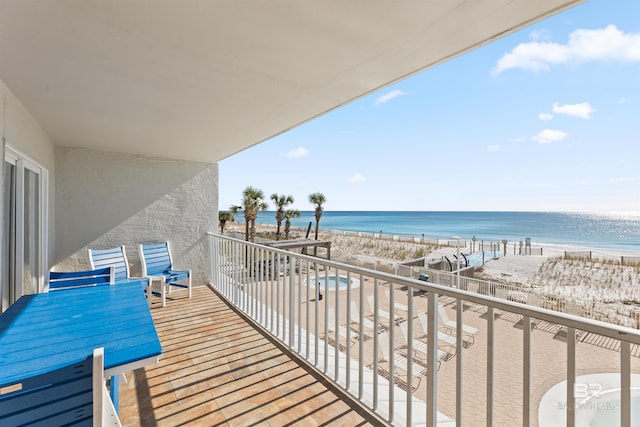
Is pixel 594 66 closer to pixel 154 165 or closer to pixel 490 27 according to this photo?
pixel 490 27

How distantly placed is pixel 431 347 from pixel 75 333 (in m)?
1.84

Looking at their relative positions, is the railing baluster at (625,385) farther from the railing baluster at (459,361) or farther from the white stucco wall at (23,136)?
the white stucco wall at (23,136)

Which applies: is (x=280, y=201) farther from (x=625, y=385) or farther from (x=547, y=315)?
(x=625, y=385)

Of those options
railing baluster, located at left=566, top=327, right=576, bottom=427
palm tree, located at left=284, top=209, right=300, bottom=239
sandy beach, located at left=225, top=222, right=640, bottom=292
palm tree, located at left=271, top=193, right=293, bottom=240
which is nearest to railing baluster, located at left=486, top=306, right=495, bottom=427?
railing baluster, located at left=566, top=327, right=576, bottom=427

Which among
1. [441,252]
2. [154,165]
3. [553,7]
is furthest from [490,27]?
[441,252]

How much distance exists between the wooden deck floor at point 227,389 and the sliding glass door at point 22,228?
4.49ft

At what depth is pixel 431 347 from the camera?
4.93 ft

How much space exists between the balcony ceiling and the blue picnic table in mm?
1522

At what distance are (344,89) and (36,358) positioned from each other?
2349 millimetres

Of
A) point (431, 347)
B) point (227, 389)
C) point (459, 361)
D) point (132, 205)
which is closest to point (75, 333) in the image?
point (227, 389)

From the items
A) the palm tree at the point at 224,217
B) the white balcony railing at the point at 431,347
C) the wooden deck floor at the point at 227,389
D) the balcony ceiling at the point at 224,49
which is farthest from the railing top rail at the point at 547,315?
the palm tree at the point at 224,217

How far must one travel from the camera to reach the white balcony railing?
1.14 meters

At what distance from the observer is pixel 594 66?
13672 millimetres

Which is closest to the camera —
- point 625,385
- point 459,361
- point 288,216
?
point 625,385
